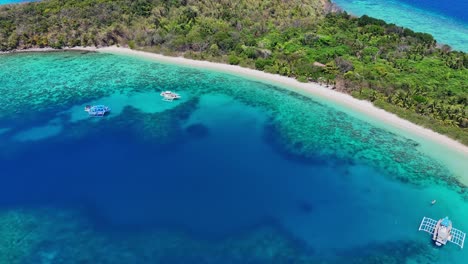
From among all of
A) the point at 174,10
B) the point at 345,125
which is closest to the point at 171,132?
the point at 345,125

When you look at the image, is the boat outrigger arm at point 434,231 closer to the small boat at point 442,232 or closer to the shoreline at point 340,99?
the small boat at point 442,232

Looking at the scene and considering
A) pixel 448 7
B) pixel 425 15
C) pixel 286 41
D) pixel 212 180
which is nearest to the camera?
pixel 212 180

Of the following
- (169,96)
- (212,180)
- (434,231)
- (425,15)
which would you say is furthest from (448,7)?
(212,180)

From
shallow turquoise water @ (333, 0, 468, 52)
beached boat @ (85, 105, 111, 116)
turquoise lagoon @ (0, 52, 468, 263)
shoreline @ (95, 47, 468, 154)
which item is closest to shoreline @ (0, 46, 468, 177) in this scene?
shoreline @ (95, 47, 468, 154)

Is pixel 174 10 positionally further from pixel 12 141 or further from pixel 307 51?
pixel 12 141

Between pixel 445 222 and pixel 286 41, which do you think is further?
pixel 286 41

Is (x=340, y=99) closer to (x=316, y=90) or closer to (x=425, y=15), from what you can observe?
(x=316, y=90)

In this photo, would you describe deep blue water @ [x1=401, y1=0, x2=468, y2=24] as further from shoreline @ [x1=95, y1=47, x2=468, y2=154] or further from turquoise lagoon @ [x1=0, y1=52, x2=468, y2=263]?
turquoise lagoon @ [x1=0, y1=52, x2=468, y2=263]
